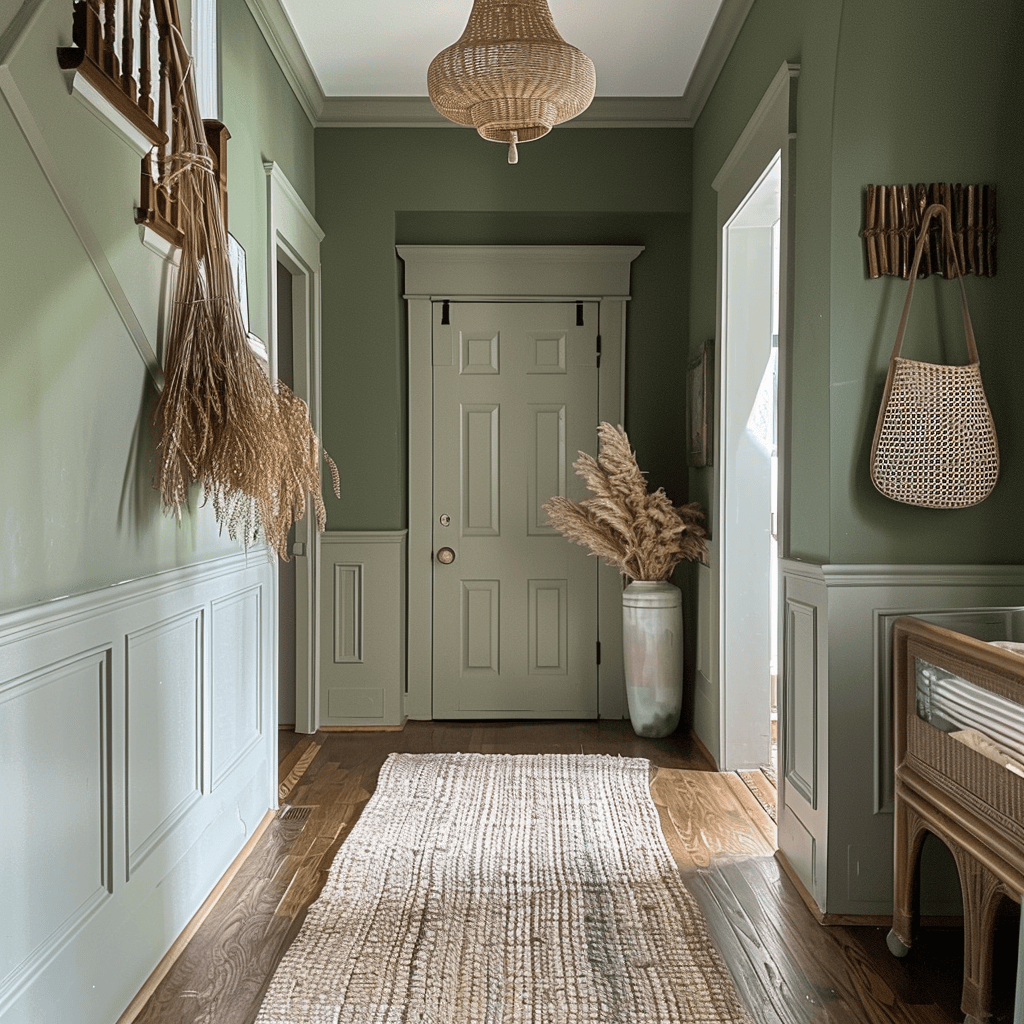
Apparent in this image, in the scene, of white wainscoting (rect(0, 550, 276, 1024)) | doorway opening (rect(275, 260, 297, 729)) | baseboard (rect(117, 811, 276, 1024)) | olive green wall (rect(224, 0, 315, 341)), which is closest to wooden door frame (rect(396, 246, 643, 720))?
doorway opening (rect(275, 260, 297, 729))

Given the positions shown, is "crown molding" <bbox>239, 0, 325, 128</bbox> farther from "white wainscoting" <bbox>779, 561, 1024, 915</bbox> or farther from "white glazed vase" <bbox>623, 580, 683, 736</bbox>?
"white wainscoting" <bbox>779, 561, 1024, 915</bbox>

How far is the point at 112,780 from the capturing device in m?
1.92

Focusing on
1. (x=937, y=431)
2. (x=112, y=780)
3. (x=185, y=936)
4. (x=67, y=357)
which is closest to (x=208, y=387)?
(x=67, y=357)

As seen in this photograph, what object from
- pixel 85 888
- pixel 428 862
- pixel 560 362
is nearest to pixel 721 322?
pixel 560 362

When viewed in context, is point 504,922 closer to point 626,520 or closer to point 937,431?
point 937,431

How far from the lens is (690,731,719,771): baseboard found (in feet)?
12.5

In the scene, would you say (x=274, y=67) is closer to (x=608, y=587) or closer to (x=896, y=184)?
(x=896, y=184)

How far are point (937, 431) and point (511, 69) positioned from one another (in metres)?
1.38

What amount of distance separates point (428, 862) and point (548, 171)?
122 inches

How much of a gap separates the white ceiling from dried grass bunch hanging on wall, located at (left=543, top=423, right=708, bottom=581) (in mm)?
1505

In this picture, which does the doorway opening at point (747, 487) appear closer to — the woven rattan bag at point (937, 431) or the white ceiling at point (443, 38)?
the white ceiling at point (443, 38)

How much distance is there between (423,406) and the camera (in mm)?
4559

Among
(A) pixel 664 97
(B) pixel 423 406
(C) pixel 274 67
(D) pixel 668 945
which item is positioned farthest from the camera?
(B) pixel 423 406

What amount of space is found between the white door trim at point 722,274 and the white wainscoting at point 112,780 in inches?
66.4
